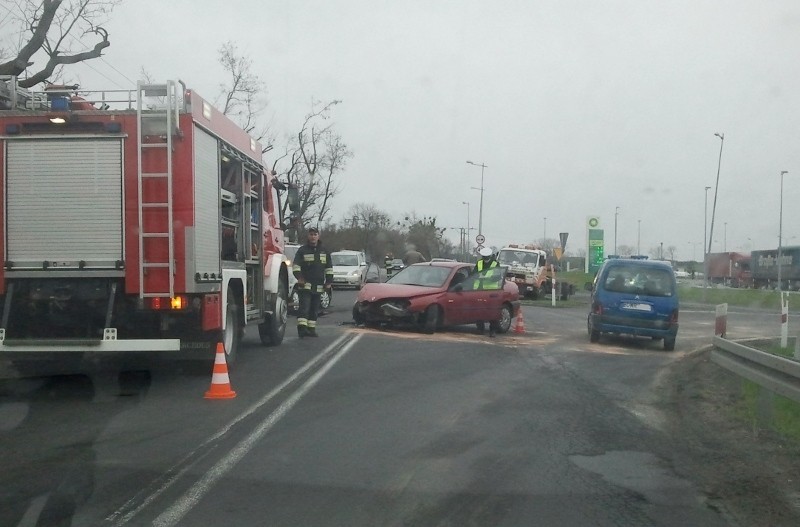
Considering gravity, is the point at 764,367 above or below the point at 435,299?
below

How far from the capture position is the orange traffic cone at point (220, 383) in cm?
985

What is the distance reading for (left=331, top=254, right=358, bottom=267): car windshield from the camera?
35.3m

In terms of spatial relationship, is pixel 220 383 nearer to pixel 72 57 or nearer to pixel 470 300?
pixel 470 300

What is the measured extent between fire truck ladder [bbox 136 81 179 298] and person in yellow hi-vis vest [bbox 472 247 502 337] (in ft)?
30.0

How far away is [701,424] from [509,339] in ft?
28.3

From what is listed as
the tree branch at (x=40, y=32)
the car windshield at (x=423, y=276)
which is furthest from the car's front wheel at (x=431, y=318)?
the tree branch at (x=40, y=32)

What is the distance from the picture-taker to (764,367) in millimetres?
9742

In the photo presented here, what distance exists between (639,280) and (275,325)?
7342mm

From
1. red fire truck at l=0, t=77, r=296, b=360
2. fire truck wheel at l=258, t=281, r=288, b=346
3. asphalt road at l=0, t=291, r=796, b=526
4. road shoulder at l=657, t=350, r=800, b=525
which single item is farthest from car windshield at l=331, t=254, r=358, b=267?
red fire truck at l=0, t=77, r=296, b=360

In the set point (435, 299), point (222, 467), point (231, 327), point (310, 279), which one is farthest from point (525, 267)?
point (222, 467)

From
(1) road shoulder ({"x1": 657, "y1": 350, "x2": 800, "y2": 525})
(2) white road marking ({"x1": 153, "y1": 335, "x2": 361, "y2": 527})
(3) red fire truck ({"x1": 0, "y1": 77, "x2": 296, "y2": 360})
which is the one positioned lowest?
(1) road shoulder ({"x1": 657, "y1": 350, "x2": 800, "y2": 525})

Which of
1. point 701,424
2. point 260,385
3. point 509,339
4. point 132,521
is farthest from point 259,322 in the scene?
point 132,521

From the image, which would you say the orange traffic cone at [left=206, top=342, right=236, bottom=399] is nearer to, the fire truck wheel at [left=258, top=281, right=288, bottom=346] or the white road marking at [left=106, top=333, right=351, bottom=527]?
the white road marking at [left=106, top=333, right=351, bottom=527]

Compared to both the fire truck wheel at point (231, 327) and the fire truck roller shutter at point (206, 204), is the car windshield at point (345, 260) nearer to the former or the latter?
the fire truck wheel at point (231, 327)
